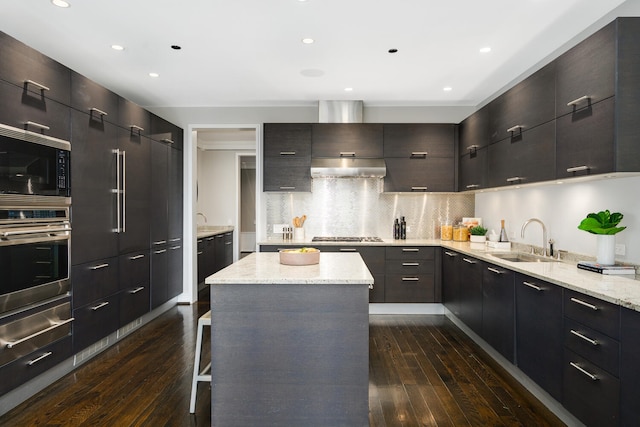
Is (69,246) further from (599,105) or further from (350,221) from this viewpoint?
(599,105)

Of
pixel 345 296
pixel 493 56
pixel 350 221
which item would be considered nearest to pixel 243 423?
pixel 345 296

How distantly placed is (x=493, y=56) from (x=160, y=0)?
9.15ft

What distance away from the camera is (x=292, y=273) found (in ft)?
7.30

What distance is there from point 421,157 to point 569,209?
190cm

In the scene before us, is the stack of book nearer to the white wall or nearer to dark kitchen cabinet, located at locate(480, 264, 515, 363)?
the white wall

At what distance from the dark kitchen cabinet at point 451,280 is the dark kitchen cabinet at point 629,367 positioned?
7.01 ft

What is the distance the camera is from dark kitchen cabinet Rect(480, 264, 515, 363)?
110 inches

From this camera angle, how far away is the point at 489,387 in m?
2.71

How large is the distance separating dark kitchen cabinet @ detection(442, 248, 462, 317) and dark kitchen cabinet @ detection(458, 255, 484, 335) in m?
0.09

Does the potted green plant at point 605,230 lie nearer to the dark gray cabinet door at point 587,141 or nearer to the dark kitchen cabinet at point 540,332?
the dark gray cabinet door at point 587,141

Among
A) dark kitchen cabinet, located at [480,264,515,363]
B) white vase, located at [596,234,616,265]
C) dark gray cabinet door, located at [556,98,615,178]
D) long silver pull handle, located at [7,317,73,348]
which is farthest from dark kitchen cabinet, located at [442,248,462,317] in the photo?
long silver pull handle, located at [7,317,73,348]

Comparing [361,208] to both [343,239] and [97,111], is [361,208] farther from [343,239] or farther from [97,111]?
[97,111]

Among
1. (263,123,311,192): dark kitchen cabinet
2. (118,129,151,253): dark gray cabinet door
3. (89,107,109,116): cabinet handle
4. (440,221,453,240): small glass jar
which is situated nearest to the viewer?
(89,107,109,116): cabinet handle

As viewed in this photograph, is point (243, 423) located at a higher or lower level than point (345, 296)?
lower
